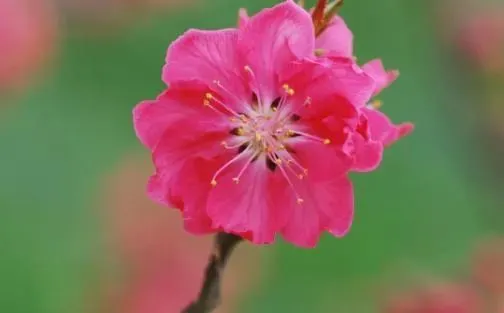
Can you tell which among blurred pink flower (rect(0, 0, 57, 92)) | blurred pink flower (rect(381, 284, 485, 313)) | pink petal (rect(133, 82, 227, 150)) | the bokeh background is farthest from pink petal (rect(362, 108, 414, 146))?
blurred pink flower (rect(0, 0, 57, 92))

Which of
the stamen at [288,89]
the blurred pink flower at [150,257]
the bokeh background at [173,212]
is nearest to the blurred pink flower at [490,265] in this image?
the bokeh background at [173,212]

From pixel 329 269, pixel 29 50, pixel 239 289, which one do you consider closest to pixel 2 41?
pixel 29 50

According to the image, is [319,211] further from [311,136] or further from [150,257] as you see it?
[150,257]

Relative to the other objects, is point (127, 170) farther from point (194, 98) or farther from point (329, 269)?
point (194, 98)

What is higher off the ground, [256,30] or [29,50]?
[256,30]

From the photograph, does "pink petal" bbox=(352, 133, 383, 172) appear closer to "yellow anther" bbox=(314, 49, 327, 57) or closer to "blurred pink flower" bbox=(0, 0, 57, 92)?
"yellow anther" bbox=(314, 49, 327, 57)
